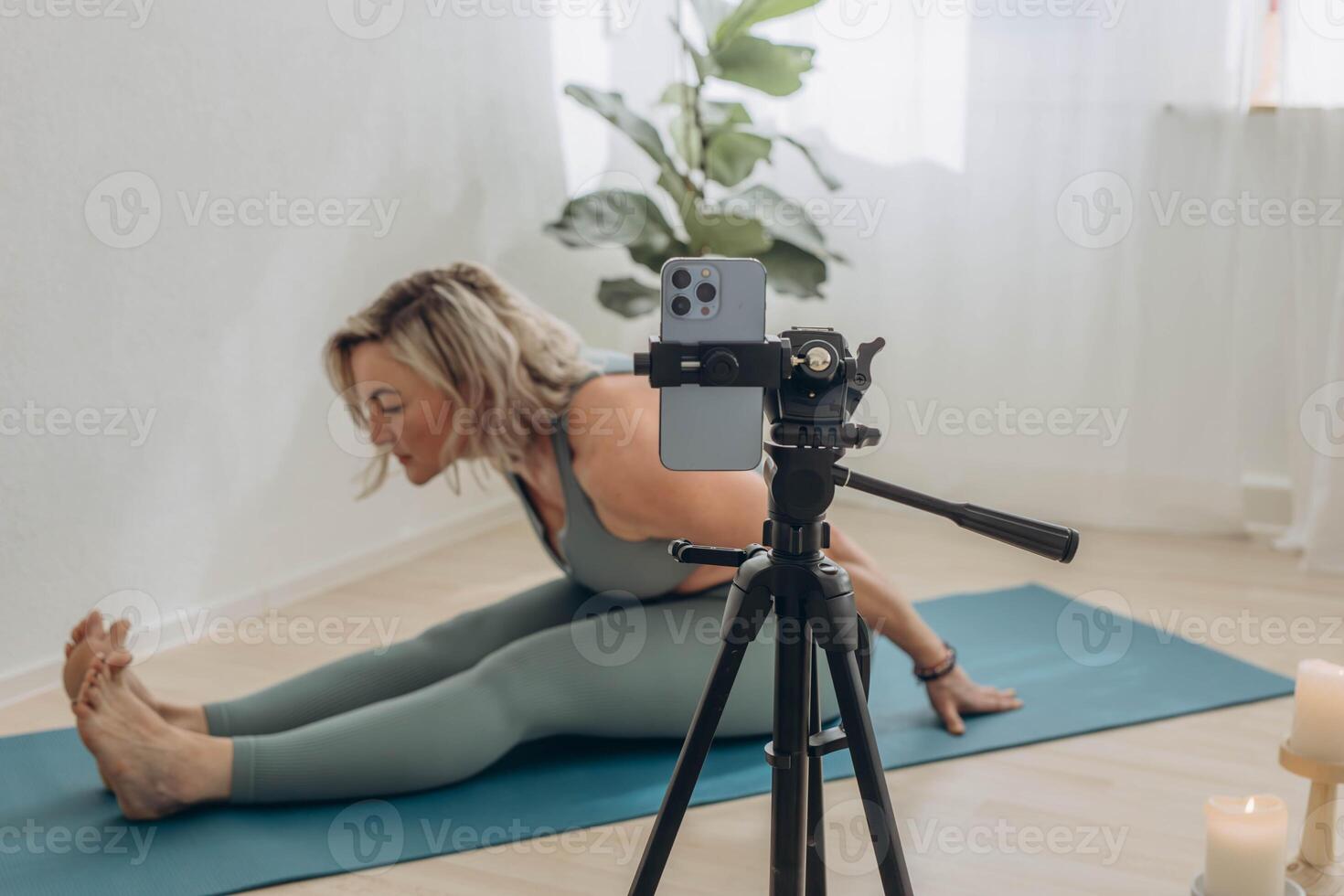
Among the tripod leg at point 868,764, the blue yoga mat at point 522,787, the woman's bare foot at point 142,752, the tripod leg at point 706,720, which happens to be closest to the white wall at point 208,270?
the blue yoga mat at point 522,787

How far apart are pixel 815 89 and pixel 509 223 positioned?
2.74ft

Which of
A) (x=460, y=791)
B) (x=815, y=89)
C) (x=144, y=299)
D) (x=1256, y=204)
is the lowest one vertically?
(x=460, y=791)

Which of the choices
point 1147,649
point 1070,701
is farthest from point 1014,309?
point 1070,701

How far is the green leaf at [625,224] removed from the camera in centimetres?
286

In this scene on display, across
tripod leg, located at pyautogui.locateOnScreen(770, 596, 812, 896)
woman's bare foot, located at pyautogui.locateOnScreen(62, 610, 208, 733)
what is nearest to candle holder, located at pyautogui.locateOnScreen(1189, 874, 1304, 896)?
tripod leg, located at pyautogui.locateOnScreen(770, 596, 812, 896)

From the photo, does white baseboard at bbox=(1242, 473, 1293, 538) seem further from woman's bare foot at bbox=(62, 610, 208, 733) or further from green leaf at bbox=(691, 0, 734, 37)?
woman's bare foot at bbox=(62, 610, 208, 733)

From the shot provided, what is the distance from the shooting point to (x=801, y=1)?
2.74 metres

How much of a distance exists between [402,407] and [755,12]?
1.44 m

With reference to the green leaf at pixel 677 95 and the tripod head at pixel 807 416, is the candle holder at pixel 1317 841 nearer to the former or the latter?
the tripod head at pixel 807 416

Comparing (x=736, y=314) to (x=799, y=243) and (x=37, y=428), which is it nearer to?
(x=37, y=428)

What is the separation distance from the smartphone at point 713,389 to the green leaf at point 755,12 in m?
1.97

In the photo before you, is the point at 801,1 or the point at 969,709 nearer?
the point at 969,709

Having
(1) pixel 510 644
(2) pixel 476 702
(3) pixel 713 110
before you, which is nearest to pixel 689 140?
(3) pixel 713 110

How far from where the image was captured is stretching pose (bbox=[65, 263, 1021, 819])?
5.35 ft
